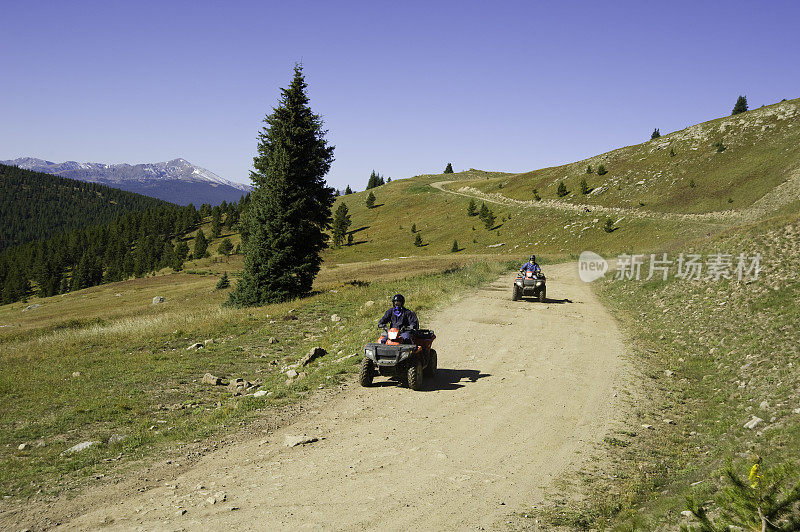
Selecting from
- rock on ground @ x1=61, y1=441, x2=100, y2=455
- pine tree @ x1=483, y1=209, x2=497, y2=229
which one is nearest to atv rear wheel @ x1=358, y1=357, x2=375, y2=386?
rock on ground @ x1=61, y1=441, x2=100, y2=455

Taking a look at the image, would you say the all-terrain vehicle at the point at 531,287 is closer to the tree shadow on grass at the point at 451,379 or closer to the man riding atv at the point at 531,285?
the man riding atv at the point at 531,285

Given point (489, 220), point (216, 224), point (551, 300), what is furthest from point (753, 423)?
point (216, 224)

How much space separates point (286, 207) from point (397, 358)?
20373 mm

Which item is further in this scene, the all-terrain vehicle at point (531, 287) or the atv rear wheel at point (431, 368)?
the all-terrain vehicle at point (531, 287)

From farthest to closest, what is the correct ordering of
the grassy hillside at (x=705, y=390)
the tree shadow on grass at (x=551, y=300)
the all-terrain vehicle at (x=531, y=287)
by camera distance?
the tree shadow on grass at (x=551, y=300)
the all-terrain vehicle at (x=531, y=287)
the grassy hillside at (x=705, y=390)

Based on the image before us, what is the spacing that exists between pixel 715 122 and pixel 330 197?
264 feet

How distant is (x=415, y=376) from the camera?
1184 cm

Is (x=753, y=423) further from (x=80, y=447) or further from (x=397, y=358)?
(x=80, y=447)

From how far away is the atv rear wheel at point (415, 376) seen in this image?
38.8 feet

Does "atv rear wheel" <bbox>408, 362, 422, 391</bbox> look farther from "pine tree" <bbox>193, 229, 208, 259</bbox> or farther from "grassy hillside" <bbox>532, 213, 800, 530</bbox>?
"pine tree" <bbox>193, 229, 208, 259</bbox>

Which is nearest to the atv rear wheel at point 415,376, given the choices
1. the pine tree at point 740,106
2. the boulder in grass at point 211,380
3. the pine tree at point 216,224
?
the boulder in grass at point 211,380

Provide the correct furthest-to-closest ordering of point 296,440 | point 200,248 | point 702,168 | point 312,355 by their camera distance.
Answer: point 200,248 → point 702,168 → point 312,355 → point 296,440

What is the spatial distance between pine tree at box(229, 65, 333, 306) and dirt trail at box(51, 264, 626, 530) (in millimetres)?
17370

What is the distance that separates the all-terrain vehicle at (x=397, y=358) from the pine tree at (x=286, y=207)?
18.4 meters
